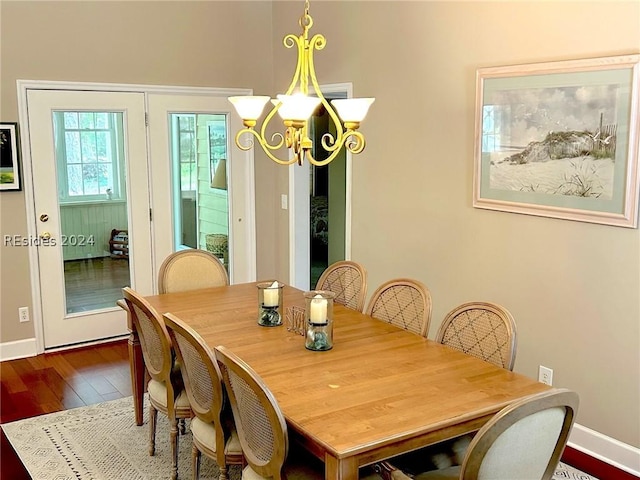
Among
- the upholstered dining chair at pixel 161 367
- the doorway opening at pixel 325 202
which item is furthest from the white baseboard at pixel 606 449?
the doorway opening at pixel 325 202

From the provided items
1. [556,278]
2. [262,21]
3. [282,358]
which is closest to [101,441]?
[282,358]

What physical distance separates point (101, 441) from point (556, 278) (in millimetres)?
2680

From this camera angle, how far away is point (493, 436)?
1768 millimetres

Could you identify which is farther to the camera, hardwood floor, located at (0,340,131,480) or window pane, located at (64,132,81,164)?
window pane, located at (64,132,81,164)

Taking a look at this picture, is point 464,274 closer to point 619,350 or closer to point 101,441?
point 619,350

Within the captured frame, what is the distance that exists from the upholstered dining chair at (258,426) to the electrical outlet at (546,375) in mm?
1744

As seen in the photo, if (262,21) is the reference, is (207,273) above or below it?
below

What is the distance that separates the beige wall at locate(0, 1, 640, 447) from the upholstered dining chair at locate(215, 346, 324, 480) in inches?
69.6

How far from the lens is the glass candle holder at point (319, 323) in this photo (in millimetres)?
2742

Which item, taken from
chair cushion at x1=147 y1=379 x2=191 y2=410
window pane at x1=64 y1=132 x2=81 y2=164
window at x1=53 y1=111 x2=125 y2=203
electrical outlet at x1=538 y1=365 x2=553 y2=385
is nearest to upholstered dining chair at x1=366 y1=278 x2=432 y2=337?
electrical outlet at x1=538 y1=365 x2=553 y2=385

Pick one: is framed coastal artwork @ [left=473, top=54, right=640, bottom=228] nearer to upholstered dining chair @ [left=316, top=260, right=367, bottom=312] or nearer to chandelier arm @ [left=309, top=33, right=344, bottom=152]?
upholstered dining chair @ [left=316, top=260, right=367, bottom=312]

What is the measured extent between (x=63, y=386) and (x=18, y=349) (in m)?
0.79

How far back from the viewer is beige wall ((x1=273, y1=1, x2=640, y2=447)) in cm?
316

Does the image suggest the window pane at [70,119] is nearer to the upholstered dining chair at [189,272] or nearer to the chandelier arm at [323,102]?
the upholstered dining chair at [189,272]
